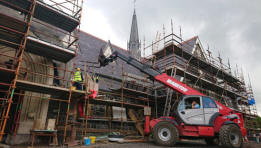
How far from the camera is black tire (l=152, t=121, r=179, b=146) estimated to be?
8938 mm

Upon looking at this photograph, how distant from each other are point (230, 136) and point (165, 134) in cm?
306

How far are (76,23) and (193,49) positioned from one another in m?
13.3

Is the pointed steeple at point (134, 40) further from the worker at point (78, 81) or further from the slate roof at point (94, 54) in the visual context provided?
the worker at point (78, 81)

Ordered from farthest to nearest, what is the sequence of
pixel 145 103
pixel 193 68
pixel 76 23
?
pixel 193 68 < pixel 145 103 < pixel 76 23

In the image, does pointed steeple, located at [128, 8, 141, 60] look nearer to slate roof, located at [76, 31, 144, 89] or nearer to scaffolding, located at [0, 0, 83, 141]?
slate roof, located at [76, 31, 144, 89]

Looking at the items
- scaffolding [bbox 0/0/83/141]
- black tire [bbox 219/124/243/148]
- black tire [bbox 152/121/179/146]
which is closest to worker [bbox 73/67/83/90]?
scaffolding [bbox 0/0/83/141]

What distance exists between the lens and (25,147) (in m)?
8.54

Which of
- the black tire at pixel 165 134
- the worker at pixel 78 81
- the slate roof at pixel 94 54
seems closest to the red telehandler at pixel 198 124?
the black tire at pixel 165 134

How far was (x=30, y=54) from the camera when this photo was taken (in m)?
10.8

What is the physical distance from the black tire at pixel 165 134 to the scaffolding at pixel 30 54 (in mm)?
4669

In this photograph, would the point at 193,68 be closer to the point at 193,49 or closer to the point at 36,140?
the point at 193,49

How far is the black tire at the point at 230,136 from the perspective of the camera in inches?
320

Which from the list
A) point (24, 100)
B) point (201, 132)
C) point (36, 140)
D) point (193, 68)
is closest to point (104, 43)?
point (193, 68)

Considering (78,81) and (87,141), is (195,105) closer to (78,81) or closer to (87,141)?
(87,141)
